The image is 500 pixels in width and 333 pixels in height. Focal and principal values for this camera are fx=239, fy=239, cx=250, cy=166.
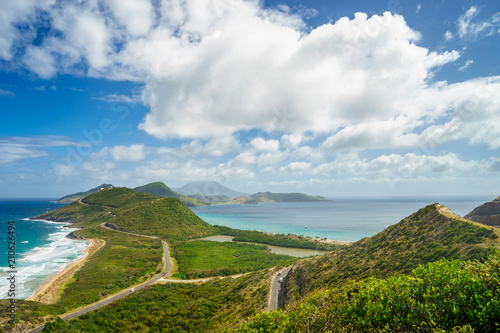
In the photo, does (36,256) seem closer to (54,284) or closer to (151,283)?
(54,284)

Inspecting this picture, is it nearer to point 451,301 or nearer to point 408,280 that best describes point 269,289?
point 408,280

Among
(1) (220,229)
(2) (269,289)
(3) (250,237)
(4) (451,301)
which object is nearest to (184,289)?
(2) (269,289)

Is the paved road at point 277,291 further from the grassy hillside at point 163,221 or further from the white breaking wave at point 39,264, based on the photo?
the grassy hillside at point 163,221

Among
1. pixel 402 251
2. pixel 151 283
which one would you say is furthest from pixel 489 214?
pixel 151 283

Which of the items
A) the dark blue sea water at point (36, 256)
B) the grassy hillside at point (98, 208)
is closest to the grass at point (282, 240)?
the grassy hillside at point (98, 208)

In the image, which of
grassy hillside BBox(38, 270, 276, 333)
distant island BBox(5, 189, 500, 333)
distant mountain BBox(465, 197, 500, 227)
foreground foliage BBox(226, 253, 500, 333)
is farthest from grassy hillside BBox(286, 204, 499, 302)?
distant mountain BBox(465, 197, 500, 227)

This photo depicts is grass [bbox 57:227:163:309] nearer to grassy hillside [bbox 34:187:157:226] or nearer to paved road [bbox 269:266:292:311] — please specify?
paved road [bbox 269:266:292:311]
